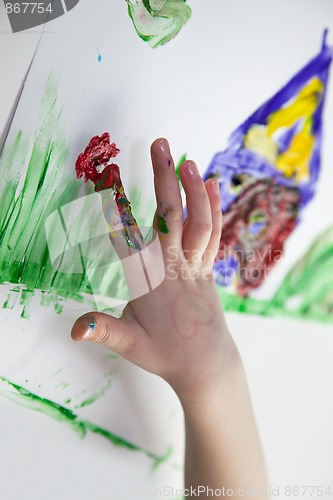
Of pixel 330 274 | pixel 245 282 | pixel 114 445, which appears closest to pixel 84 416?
pixel 114 445

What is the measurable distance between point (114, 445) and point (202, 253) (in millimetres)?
258

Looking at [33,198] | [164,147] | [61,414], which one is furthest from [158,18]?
[61,414]

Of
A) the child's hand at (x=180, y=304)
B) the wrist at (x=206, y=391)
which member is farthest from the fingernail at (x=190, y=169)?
the wrist at (x=206, y=391)

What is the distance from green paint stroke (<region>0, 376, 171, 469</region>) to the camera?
580mm

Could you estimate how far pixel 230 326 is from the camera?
2.69ft

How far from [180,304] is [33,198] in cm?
23

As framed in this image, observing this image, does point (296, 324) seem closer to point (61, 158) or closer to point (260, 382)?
point (260, 382)

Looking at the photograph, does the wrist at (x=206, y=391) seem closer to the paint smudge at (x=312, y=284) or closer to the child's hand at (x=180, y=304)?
the child's hand at (x=180, y=304)

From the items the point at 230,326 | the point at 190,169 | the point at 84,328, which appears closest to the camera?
the point at 84,328

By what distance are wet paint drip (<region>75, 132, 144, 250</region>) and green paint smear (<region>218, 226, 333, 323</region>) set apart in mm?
304

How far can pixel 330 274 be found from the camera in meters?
0.95

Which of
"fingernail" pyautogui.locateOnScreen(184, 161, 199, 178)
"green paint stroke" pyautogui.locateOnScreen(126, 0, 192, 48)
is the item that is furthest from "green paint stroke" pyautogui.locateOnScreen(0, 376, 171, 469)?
"green paint stroke" pyautogui.locateOnScreen(126, 0, 192, 48)

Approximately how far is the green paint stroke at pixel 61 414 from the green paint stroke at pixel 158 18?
0.42 metres

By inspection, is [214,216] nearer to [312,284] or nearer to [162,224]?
[162,224]
